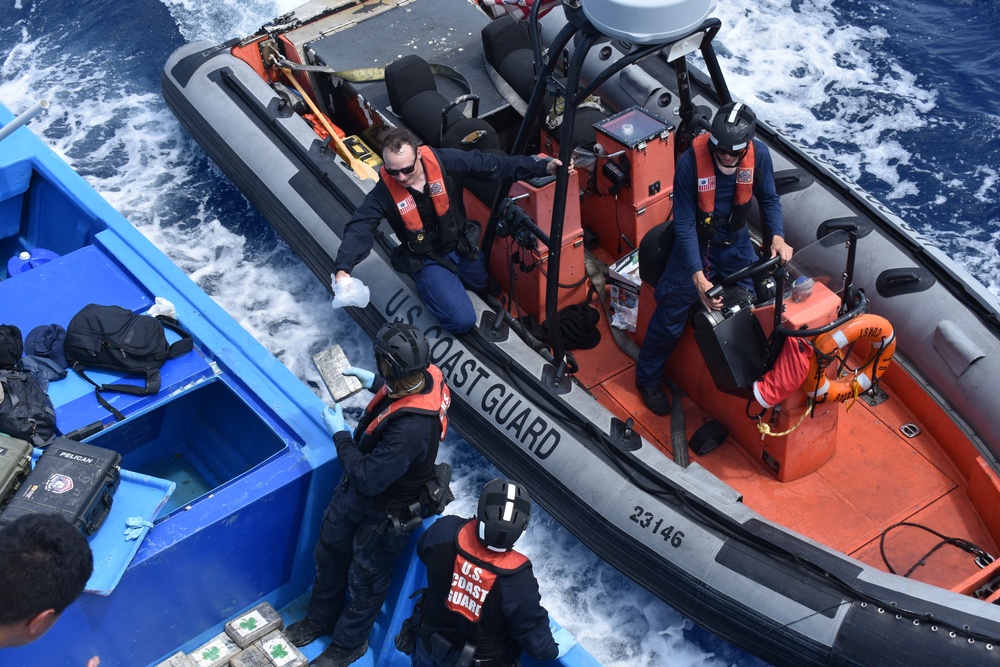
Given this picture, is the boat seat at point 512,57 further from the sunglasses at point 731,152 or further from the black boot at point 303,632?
the black boot at point 303,632

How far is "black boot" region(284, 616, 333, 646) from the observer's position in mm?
4051

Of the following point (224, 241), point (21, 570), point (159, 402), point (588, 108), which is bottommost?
point (224, 241)

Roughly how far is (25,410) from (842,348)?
2.98 m

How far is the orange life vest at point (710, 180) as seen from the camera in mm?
4285

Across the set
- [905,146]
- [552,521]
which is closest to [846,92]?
[905,146]

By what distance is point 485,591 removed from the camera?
3.17m

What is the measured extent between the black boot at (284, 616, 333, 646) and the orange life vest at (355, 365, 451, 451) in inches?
33.9

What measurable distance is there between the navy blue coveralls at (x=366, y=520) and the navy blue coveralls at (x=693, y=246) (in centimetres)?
131

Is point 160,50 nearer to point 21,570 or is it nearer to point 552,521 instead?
point 552,521

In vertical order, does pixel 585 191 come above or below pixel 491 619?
below

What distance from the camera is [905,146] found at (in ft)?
24.6

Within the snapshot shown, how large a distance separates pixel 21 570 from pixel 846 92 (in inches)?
273

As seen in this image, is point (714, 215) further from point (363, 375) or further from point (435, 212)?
point (363, 375)

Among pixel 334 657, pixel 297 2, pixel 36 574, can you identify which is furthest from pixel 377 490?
pixel 297 2
